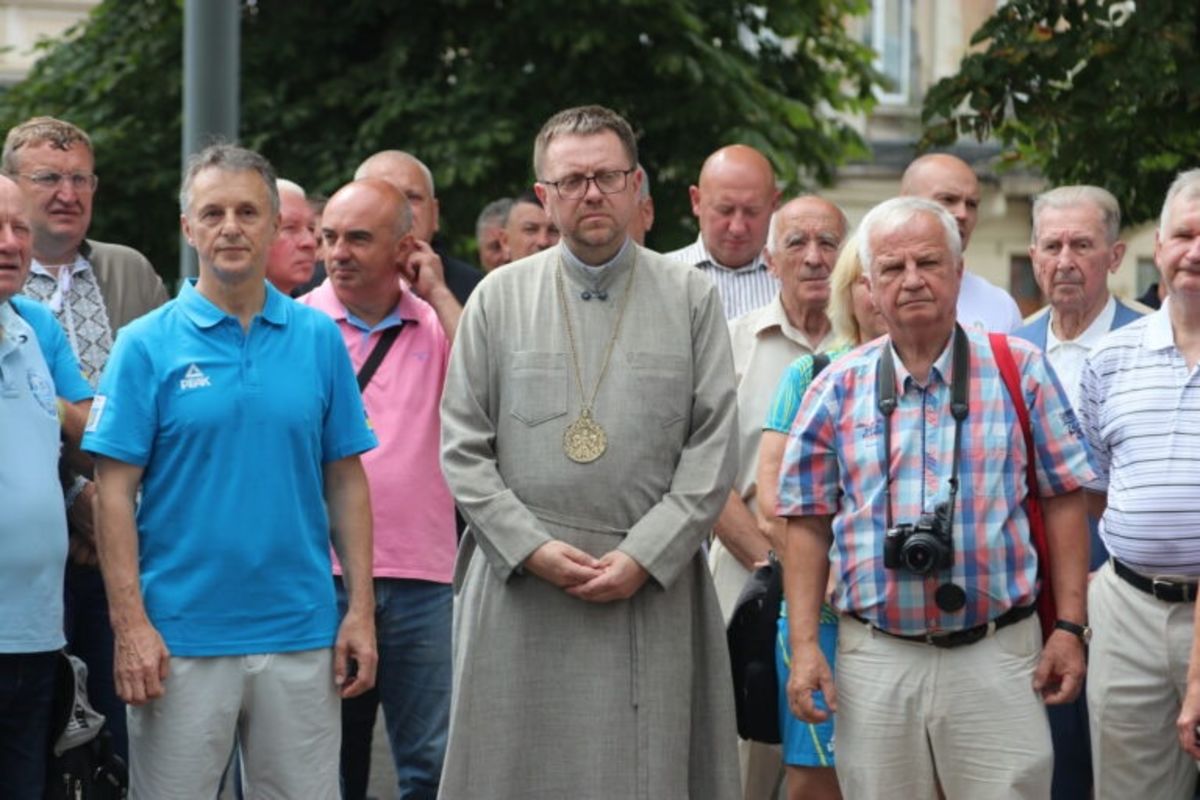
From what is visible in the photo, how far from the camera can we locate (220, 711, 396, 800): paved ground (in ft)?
32.5

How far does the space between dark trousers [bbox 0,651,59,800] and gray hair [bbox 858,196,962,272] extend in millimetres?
2458

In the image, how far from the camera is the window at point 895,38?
99.3 feet

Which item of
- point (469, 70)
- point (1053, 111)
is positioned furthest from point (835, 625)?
point (469, 70)

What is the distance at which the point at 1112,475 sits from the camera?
657cm

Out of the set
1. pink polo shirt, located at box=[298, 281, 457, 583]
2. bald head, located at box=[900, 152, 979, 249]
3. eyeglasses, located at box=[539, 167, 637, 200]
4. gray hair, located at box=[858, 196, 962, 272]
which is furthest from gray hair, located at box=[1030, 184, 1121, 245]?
pink polo shirt, located at box=[298, 281, 457, 583]

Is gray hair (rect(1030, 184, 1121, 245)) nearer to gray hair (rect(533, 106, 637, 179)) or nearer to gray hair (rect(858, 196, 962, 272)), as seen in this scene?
gray hair (rect(858, 196, 962, 272))

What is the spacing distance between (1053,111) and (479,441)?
241 inches

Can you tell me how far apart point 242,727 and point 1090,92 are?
22.6 feet

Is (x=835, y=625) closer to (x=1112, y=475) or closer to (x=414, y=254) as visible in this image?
(x=1112, y=475)

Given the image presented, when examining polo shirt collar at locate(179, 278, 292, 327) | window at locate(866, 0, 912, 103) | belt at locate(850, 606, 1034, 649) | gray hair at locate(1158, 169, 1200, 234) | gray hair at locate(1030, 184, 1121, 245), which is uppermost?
window at locate(866, 0, 912, 103)

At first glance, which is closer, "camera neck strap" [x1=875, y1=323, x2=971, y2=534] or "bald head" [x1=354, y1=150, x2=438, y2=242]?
"camera neck strap" [x1=875, y1=323, x2=971, y2=534]

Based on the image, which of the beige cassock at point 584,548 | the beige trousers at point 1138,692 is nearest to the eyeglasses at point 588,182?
the beige cassock at point 584,548

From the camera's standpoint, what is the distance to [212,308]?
6195 mm

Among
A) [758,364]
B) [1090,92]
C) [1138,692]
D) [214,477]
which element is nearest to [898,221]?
[1138,692]
